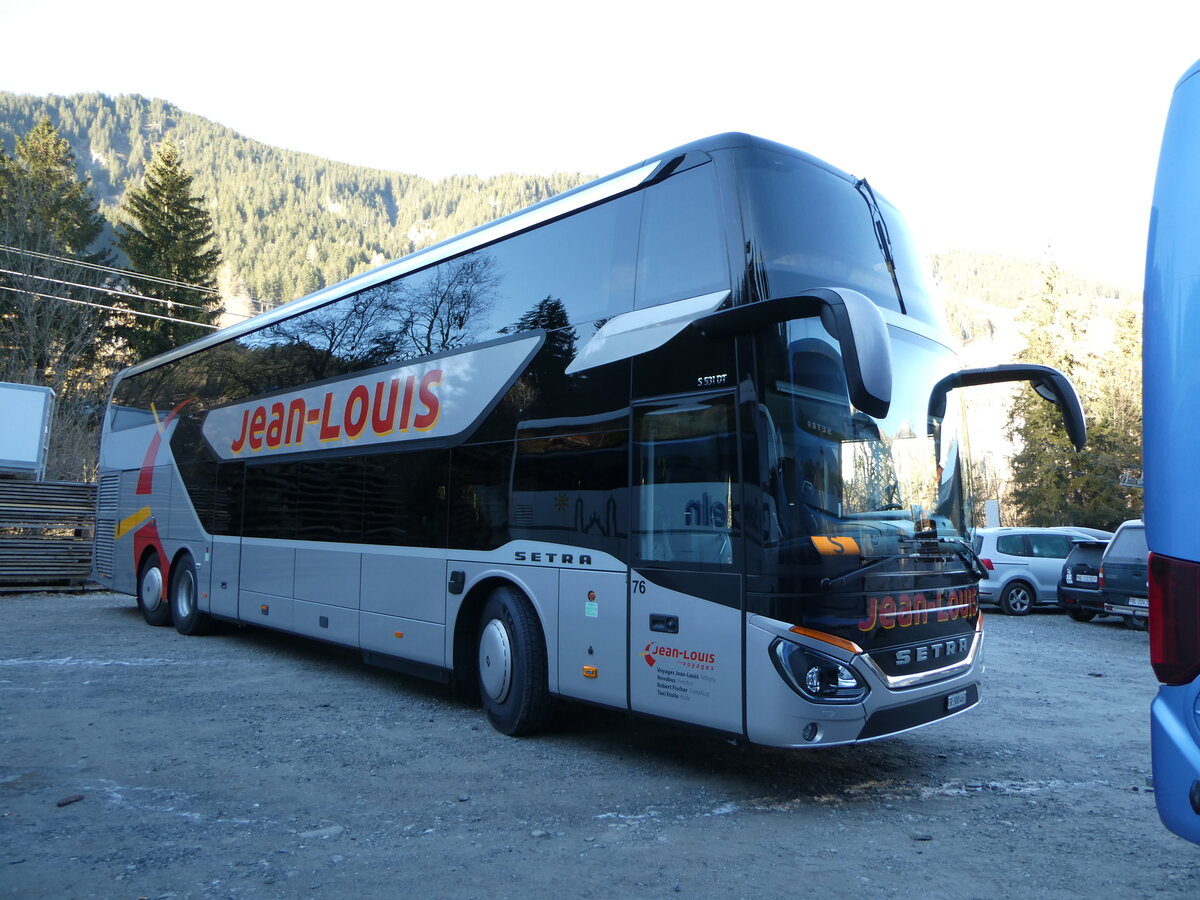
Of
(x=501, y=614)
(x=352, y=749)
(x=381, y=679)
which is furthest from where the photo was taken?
(x=381, y=679)

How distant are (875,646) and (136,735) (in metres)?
5.48

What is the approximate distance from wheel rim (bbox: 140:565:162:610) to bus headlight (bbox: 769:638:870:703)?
37.7 feet

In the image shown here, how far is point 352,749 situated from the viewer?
6.86 m

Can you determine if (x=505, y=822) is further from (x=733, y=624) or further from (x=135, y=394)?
(x=135, y=394)

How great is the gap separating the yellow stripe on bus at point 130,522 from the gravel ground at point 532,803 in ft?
18.7

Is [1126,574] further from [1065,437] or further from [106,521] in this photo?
[1065,437]

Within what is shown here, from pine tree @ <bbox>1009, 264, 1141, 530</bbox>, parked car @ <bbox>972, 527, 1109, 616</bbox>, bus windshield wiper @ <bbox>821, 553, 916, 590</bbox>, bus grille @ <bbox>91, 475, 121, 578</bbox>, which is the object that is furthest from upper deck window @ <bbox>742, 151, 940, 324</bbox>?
pine tree @ <bbox>1009, 264, 1141, 530</bbox>

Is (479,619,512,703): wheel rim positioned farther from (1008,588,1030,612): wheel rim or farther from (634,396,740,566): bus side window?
(1008,588,1030,612): wheel rim

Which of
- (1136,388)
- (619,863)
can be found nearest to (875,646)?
(619,863)

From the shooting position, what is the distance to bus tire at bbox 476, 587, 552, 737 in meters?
7.04

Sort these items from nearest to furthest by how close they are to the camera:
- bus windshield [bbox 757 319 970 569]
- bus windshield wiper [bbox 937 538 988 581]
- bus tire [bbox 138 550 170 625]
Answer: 1. bus windshield [bbox 757 319 970 569]
2. bus windshield wiper [bbox 937 538 988 581]
3. bus tire [bbox 138 550 170 625]

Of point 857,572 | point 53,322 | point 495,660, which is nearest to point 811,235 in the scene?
point 857,572

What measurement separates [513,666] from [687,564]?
2036mm

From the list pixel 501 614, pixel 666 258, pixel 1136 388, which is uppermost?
pixel 1136 388
